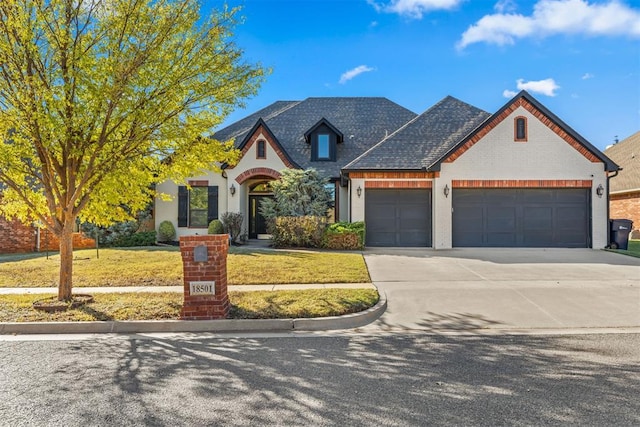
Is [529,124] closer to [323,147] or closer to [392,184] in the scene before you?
[392,184]

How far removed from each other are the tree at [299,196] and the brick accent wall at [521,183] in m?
5.44

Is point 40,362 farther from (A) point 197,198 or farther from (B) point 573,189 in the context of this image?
(B) point 573,189

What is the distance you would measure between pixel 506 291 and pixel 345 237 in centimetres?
729

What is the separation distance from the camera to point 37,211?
7.32 meters

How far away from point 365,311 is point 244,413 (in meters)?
3.46

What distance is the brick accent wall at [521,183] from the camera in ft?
50.4

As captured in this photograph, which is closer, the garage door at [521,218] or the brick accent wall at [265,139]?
the garage door at [521,218]

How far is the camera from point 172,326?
6074mm

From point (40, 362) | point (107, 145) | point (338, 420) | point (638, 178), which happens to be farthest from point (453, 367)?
point (638, 178)

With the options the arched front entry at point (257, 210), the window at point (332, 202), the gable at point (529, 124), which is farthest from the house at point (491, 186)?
the arched front entry at point (257, 210)

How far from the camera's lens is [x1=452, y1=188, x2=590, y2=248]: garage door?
51.0 feet

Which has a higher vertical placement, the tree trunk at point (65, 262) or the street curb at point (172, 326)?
the tree trunk at point (65, 262)

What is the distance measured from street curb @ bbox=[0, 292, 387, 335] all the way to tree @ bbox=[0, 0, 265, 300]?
1.24m

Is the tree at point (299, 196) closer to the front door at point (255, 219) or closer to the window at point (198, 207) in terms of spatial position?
the front door at point (255, 219)
